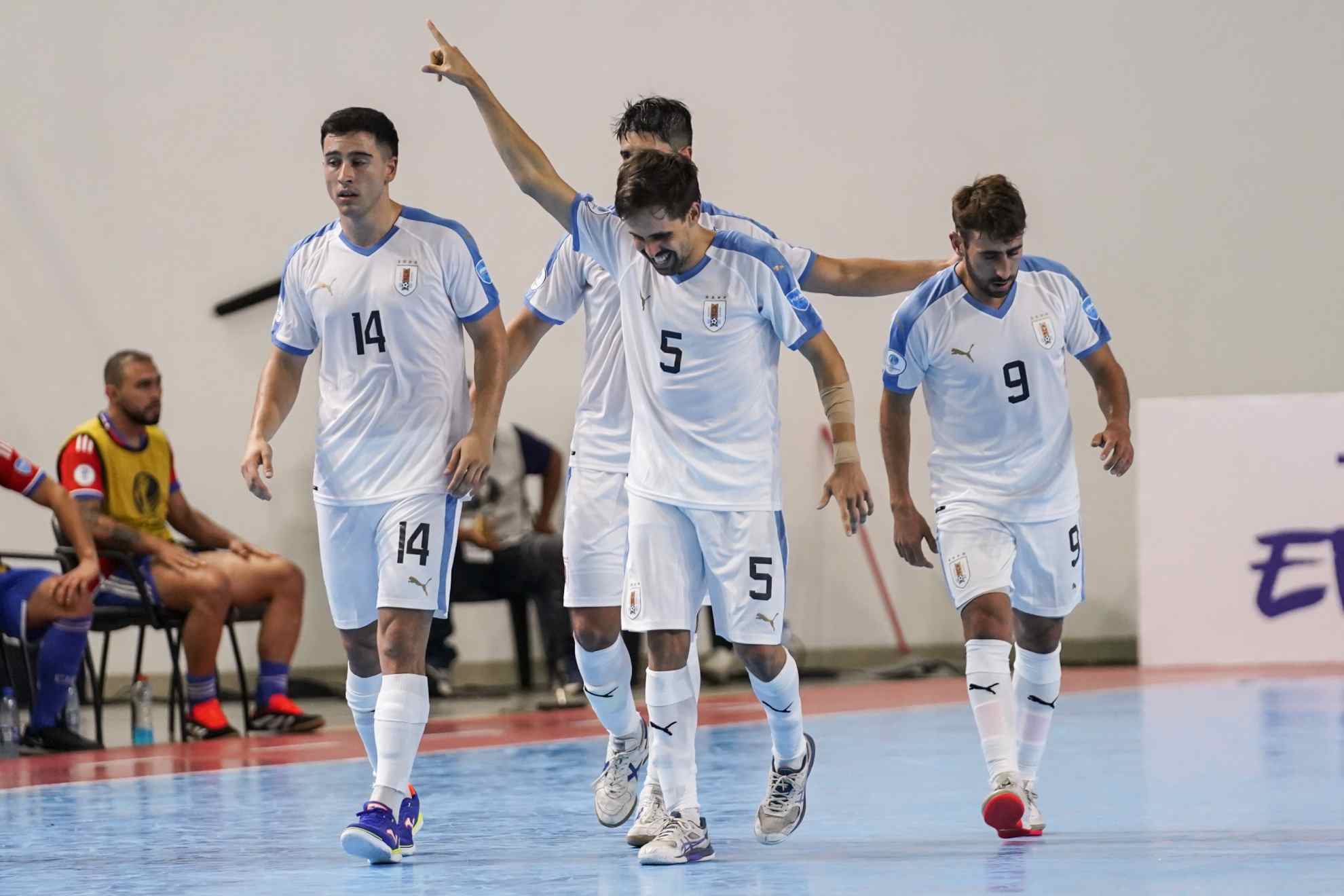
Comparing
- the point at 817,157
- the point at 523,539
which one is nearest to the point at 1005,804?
the point at 523,539

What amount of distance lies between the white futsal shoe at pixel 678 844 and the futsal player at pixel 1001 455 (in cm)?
81

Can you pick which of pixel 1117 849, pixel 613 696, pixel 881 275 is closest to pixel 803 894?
pixel 1117 849

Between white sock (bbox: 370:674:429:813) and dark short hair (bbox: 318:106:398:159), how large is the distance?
1394 mm

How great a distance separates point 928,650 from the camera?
11.4 metres

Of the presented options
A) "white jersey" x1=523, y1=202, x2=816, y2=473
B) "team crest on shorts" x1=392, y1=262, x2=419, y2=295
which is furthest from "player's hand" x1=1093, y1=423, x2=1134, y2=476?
"team crest on shorts" x1=392, y1=262, x2=419, y2=295

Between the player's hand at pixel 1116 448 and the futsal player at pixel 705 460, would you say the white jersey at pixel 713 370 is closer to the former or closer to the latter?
the futsal player at pixel 705 460

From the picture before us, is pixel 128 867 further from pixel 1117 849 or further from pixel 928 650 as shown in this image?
pixel 928 650

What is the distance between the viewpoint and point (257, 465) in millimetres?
4602

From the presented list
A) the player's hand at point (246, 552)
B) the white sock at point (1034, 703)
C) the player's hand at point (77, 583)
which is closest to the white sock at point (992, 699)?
the white sock at point (1034, 703)

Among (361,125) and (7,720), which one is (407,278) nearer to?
(361,125)

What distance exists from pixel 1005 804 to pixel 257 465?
208 centimetres

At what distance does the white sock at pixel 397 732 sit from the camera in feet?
14.2

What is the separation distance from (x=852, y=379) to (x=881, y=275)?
658cm

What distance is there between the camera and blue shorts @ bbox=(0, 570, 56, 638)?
24.0 ft
